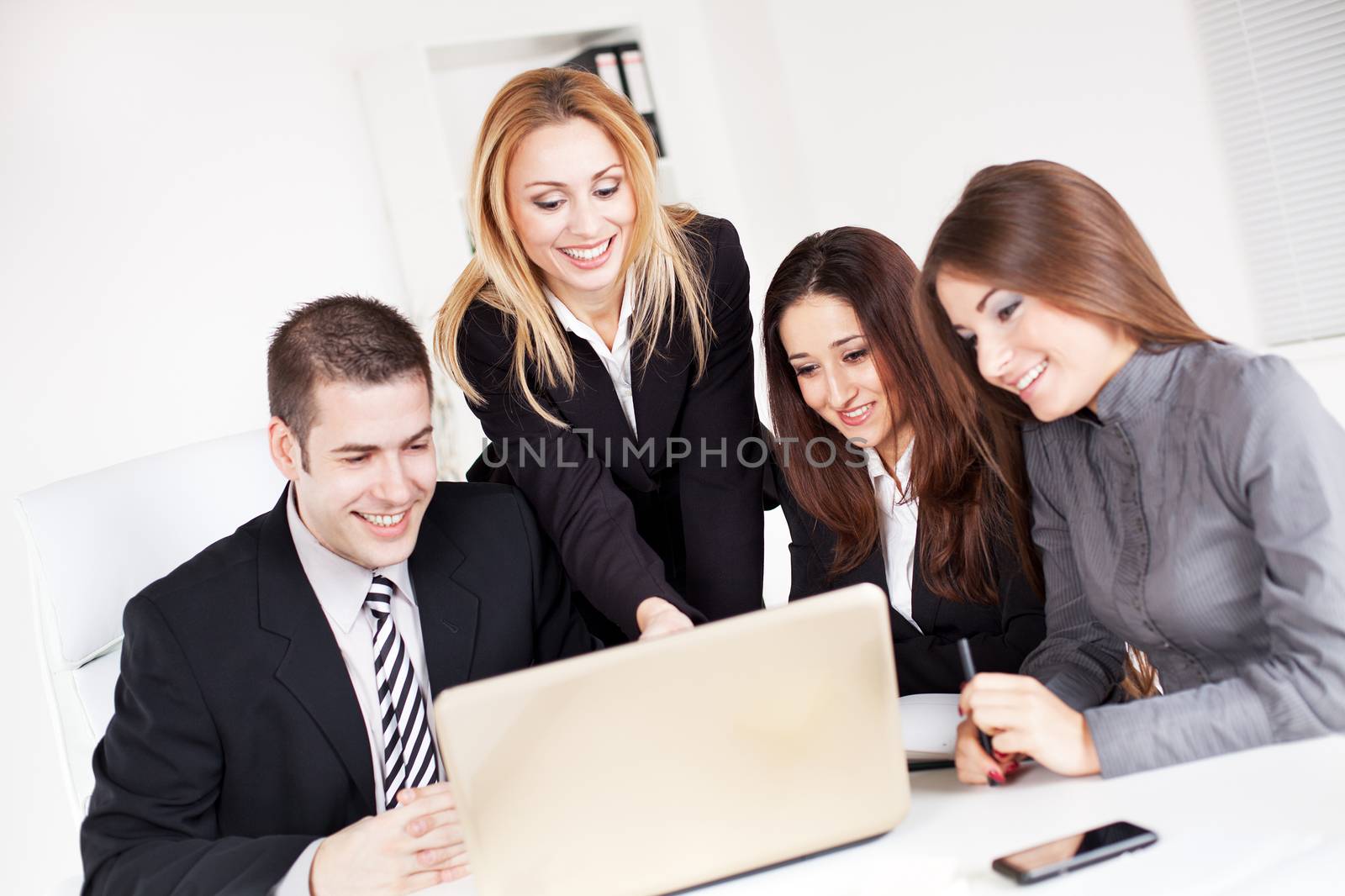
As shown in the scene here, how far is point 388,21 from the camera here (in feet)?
13.6

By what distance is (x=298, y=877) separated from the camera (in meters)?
1.31

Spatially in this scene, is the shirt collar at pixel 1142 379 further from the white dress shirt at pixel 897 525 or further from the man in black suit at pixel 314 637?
the man in black suit at pixel 314 637

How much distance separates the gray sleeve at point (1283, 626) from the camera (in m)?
1.12

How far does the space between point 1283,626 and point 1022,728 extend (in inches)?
11.1

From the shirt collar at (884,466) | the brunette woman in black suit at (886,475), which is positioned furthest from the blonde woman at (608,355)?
the shirt collar at (884,466)

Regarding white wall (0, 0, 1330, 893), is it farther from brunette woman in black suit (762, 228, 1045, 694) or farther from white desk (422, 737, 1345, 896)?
white desk (422, 737, 1345, 896)

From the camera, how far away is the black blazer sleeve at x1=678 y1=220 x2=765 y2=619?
2184mm

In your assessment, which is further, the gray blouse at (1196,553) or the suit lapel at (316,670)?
the suit lapel at (316,670)

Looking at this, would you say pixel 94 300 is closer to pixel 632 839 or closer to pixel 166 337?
pixel 166 337

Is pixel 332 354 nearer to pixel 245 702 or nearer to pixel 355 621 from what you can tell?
pixel 355 621

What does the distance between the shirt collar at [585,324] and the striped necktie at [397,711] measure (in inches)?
25.1

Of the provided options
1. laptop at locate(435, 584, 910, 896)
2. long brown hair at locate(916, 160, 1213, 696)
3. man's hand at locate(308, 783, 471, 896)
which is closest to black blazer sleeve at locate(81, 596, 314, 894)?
man's hand at locate(308, 783, 471, 896)

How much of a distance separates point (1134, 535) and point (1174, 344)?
0.74ft

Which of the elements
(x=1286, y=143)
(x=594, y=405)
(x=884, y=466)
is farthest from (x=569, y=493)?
(x=1286, y=143)
